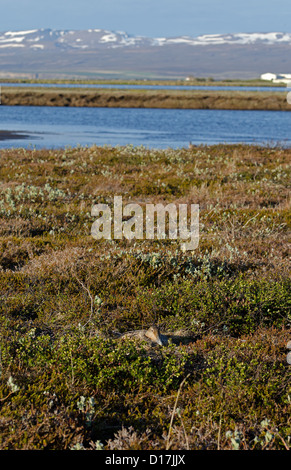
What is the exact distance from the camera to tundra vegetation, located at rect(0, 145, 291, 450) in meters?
4.39

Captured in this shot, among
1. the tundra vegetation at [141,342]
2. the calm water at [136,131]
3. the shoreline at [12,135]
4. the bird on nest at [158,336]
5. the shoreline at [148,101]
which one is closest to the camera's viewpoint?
the tundra vegetation at [141,342]

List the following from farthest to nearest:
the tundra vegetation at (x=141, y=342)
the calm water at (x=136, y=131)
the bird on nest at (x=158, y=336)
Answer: the calm water at (x=136, y=131) < the bird on nest at (x=158, y=336) < the tundra vegetation at (x=141, y=342)

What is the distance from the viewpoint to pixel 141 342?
5.53 metres

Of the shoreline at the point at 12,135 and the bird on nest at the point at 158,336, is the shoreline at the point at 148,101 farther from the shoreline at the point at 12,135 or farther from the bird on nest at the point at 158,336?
the bird on nest at the point at 158,336

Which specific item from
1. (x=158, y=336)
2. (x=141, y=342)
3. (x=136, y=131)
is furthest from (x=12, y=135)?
(x=141, y=342)

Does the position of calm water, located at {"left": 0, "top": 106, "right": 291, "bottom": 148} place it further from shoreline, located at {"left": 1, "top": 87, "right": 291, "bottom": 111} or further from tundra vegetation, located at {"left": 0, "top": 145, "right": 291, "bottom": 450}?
tundra vegetation, located at {"left": 0, "top": 145, "right": 291, "bottom": 450}

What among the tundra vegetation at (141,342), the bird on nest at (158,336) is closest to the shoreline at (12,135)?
the tundra vegetation at (141,342)

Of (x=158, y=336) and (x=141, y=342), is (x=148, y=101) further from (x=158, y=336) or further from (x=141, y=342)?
(x=141, y=342)

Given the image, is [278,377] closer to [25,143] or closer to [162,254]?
[162,254]

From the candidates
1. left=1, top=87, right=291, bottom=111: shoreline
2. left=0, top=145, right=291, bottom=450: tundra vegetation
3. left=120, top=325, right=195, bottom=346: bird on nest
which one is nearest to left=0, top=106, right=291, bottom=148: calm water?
left=1, top=87, right=291, bottom=111: shoreline

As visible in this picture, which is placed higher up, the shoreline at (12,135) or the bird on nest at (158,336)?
the shoreline at (12,135)

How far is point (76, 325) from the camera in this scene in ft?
20.1

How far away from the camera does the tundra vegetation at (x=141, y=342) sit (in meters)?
4.39
